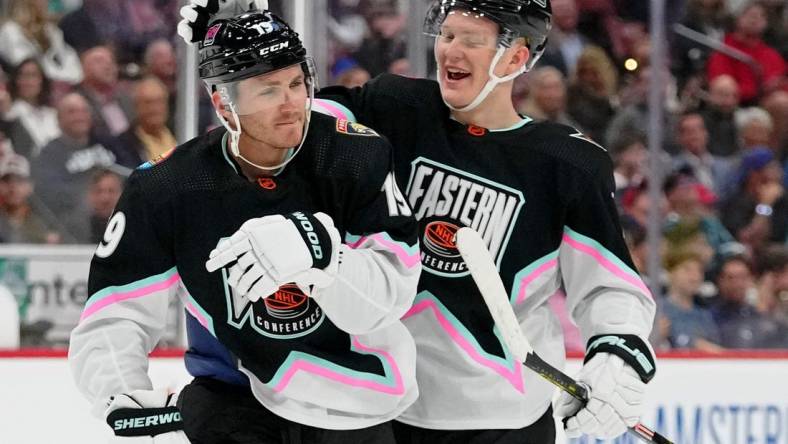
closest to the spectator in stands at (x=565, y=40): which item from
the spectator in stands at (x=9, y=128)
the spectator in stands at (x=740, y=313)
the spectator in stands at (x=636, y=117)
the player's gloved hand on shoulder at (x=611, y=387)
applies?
the spectator in stands at (x=636, y=117)

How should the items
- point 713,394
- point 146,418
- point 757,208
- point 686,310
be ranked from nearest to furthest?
1. point 146,418
2. point 713,394
3. point 686,310
4. point 757,208

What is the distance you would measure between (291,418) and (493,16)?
→ 2.48ft

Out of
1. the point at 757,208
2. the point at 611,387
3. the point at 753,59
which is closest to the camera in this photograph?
the point at 611,387

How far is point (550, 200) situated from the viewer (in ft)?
6.96

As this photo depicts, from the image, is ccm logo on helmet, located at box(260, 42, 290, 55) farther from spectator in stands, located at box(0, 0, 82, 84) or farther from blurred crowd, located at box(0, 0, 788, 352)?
spectator in stands, located at box(0, 0, 82, 84)

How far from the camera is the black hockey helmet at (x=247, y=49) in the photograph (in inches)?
70.1

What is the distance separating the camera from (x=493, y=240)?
6.98ft

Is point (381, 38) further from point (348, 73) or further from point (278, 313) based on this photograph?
point (278, 313)

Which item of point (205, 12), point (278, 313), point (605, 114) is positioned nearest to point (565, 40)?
point (605, 114)

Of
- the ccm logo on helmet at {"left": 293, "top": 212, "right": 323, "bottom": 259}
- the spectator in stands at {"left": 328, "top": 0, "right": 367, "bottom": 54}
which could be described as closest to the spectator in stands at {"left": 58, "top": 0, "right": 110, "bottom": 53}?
the spectator in stands at {"left": 328, "top": 0, "right": 367, "bottom": 54}

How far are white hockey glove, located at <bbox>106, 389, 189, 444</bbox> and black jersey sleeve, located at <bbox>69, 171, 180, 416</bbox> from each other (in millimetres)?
43

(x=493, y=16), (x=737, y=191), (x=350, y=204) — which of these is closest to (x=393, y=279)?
(x=350, y=204)

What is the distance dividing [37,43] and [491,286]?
253 centimetres

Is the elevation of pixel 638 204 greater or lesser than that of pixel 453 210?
lesser
